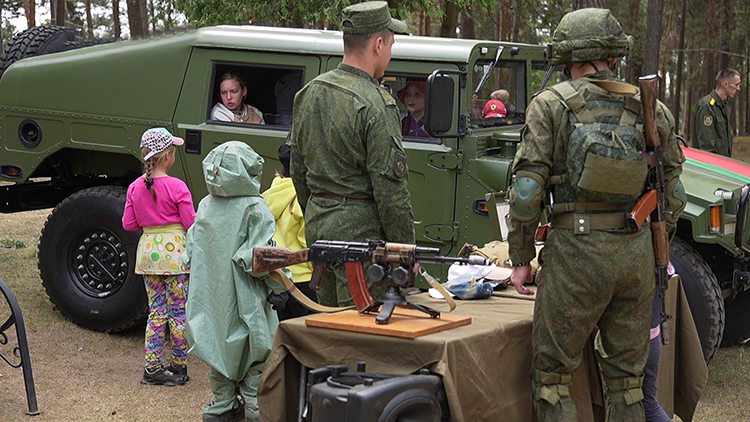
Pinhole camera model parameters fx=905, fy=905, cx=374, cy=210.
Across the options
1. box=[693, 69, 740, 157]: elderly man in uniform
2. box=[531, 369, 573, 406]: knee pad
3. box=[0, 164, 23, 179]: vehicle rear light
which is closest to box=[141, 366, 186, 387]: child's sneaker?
box=[0, 164, 23, 179]: vehicle rear light

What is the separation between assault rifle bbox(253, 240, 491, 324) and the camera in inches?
135

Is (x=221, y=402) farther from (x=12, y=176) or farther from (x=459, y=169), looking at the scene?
(x=12, y=176)

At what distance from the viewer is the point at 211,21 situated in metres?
11.9

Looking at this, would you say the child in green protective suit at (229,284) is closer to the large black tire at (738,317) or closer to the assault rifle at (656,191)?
the assault rifle at (656,191)

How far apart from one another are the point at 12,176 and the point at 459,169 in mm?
3436

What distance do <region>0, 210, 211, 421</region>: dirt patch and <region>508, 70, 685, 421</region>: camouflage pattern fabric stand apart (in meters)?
2.43

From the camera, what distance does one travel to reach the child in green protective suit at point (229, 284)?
4.62 meters

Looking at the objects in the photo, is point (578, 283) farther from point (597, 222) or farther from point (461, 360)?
point (461, 360)

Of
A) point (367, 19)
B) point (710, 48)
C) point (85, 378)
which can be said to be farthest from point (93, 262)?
point (710, 48)

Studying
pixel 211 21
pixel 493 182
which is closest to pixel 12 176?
pixel 493 182

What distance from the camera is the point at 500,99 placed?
21.4 feet

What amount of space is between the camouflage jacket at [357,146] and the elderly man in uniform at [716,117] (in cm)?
653

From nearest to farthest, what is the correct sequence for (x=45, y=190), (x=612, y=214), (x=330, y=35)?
1. (x=612, y=214)
2. (x=330, y=35)
3. (x=45, y=190)

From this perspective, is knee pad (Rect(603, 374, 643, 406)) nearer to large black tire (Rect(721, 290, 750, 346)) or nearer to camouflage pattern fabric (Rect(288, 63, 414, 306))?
camouflage pattern fabric (Rect(288, 63, 414, 306))
